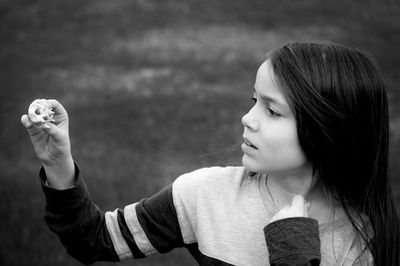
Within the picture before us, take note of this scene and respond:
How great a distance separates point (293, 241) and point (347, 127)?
371mm

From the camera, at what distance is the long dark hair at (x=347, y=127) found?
1604 mm

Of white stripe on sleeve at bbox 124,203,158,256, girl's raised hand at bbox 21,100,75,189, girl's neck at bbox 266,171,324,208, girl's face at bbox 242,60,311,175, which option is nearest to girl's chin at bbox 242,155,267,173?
girl's face at bbox 242,60,311,175

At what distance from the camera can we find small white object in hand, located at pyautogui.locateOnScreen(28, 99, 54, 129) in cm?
158

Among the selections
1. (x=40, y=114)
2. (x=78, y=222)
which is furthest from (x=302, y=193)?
(x=40, y=114)

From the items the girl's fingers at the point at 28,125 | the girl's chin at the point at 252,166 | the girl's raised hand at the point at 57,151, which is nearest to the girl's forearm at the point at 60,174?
the girl's raised hand at the point at 57,151

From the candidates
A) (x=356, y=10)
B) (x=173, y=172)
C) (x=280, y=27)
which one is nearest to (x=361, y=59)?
(x=173, y=172)

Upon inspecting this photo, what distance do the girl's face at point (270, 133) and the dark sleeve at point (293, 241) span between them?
0.17 metres

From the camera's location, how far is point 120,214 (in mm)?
1769

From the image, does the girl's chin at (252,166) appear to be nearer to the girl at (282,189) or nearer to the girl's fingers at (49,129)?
the girl at (282,189)

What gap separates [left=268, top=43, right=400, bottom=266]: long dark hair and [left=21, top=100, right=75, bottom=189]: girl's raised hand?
0.63m

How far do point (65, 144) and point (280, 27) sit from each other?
633 centimetres

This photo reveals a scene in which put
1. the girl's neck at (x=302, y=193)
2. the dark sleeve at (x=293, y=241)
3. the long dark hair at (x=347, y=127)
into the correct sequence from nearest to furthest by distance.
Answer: the dark sleeve at (x=293, y=241) < the long dark hair at (x=347, y=127) < the girl's neck at (x=302, y=193)

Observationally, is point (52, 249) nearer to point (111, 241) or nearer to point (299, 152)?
point (111, 241)

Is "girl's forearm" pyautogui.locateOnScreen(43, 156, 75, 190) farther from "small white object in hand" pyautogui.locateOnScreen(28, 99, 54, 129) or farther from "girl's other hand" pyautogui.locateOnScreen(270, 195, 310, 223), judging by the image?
"girl's other hand" pyautogui.locateOnScreen(270, 195, 310, 223)
